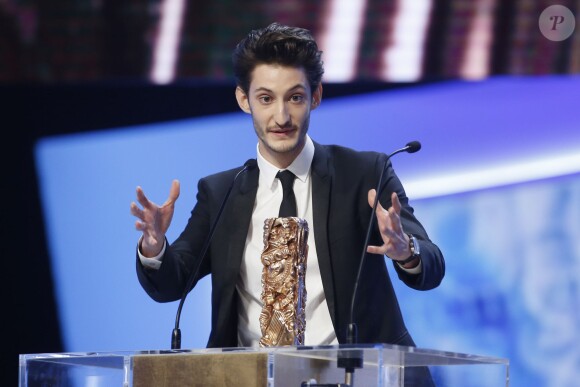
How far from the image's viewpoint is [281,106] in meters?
2.97

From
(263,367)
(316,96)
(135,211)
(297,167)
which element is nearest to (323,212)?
(297,167)

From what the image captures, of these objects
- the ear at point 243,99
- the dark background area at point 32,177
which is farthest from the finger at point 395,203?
the dark background area at point 32,177

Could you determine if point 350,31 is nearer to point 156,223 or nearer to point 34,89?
point 34,89

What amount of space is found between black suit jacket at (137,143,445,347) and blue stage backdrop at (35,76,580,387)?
5.03 ft

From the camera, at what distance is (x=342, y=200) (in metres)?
3.04

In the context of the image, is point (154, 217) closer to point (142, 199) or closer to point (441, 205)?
point (142, 199)

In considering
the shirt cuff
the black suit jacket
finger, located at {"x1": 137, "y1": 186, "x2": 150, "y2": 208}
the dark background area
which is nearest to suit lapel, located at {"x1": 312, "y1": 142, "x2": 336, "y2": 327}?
the black suit jacket

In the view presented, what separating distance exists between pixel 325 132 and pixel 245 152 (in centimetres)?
40

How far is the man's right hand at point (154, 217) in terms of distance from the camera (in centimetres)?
262

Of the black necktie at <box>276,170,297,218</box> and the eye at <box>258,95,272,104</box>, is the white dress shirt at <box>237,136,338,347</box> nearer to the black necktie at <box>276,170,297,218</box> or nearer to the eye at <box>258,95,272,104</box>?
the black necktie at <box>276,170,297,218</box>

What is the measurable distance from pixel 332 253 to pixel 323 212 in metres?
0.13

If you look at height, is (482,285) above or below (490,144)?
below

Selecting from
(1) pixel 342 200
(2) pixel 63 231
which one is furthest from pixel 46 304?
(1) pixel 342 200

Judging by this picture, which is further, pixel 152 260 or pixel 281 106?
pixel 281 106
